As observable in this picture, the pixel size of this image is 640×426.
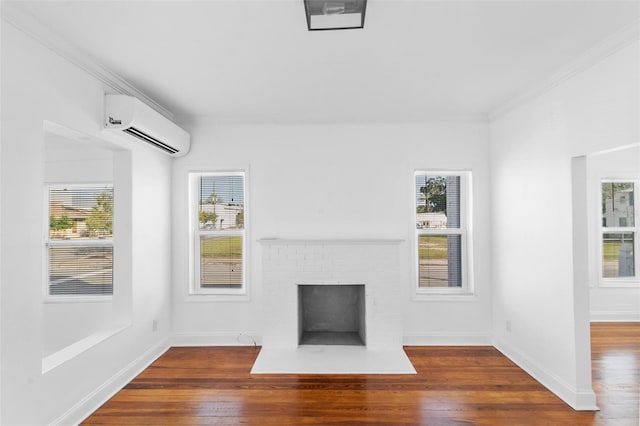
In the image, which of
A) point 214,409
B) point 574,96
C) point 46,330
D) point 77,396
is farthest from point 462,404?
point 46,330

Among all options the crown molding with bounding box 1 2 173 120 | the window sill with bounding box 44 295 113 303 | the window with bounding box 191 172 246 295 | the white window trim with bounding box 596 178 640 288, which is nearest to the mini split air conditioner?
the crown molding with bounding box 1 2 173 120

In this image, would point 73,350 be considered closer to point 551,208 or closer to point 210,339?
point 210,339

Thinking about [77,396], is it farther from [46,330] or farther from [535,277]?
[535,277]

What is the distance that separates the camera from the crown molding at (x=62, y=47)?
1.94 metres

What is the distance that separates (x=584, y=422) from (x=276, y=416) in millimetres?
2191

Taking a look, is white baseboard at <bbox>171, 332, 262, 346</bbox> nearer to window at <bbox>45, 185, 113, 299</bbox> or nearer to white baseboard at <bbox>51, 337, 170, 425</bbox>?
white baseboard at <bbox>51, 337, 170, 425</bbox>

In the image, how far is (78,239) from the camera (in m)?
4.33

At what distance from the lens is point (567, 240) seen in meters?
2.76

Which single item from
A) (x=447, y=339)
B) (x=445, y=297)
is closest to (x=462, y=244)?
(x=445, y=297)

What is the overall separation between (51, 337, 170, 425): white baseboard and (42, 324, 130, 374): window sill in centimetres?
35

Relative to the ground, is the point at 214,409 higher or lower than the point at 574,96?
lower

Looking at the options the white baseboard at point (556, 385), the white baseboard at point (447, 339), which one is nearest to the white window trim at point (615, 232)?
the white baseboard at point (447, 339)

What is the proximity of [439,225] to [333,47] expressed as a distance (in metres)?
2.67

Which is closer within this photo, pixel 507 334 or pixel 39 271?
pixel 39 271
